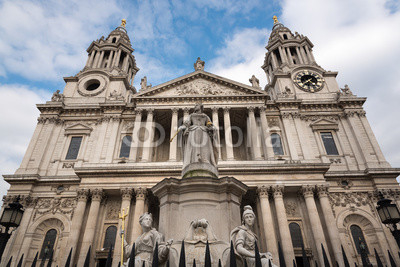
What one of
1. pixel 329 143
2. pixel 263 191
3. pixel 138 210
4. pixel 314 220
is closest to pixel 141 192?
pixel 138 210

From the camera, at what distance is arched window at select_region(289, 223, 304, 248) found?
19438 mm

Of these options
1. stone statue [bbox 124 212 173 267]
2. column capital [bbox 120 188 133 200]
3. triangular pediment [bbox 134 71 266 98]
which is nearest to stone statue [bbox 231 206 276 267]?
stone statue [bbox 124 212 173 267]

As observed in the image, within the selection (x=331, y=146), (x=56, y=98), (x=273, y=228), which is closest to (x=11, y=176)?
(x=56, y=98)

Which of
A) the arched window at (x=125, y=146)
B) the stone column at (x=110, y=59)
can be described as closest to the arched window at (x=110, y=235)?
the arched window at (x=125, y=146)

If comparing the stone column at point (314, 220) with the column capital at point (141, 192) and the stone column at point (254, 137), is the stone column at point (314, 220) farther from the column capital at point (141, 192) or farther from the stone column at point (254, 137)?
the column capital at point (141, 192)

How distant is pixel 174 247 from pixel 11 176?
22.6 metres

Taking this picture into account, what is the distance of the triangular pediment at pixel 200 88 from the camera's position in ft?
90.3

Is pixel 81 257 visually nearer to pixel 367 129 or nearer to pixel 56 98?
pixel 56 98

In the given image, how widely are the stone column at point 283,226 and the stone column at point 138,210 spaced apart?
902 cm

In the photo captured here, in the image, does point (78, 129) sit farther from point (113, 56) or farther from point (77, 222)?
point (113, 56)

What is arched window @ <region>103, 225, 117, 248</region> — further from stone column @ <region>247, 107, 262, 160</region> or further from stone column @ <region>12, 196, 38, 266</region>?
stone column @ <region>247, 107, 262, 160</region>

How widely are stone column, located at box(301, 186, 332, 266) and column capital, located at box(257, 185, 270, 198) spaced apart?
2.52 m

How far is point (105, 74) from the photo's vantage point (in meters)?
32.2

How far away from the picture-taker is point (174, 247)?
19.6 ft
